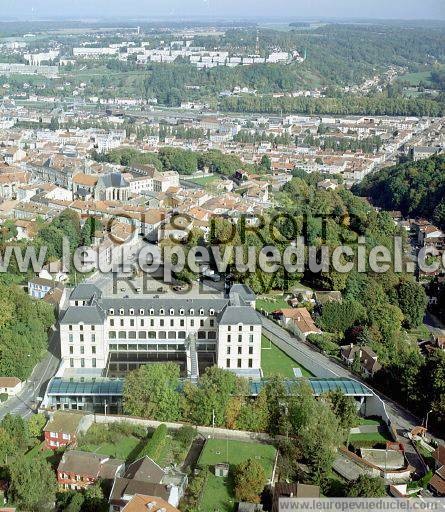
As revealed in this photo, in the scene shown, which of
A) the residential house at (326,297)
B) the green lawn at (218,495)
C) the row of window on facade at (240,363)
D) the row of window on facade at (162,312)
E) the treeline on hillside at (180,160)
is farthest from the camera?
the treeline on hillside at (180,160)

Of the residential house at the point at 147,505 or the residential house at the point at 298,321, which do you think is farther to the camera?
the residential house at the point at 298,321

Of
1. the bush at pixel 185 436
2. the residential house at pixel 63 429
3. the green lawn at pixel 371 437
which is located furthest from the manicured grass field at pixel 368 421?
the residential house at pixel 63 429

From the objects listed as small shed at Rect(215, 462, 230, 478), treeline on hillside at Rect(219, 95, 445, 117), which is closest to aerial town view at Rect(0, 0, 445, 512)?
small shed at Rect(215, 462, 230, 478)

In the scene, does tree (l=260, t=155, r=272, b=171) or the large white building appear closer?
the large white building

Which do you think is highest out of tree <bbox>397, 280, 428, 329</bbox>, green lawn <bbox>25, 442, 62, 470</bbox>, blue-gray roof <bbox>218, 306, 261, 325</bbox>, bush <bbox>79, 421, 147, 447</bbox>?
blue-gray roof <bbox>218, 306, 261, 325</bbox>

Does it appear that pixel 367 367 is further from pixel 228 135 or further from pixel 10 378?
pixel 228 135

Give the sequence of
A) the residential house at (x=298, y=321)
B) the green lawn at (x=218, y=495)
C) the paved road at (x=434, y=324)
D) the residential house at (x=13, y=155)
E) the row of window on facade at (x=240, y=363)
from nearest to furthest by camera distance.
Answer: the green lawn at (x=218, y=495) → the row of window on facade at (x=240, y=363) → the residential house at (x=298, y=321) → the paved road at (x=434, y=324) → the residential house at (x=13, y=155)

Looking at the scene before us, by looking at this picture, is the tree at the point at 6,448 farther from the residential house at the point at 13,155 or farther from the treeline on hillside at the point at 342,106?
the treeline on hillside at the point at 342,106

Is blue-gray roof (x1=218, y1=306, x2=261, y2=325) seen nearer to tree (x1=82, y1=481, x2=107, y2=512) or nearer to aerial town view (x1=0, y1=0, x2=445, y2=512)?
aerial town view (x1=0, y1=0, x2=445, y2=512)
